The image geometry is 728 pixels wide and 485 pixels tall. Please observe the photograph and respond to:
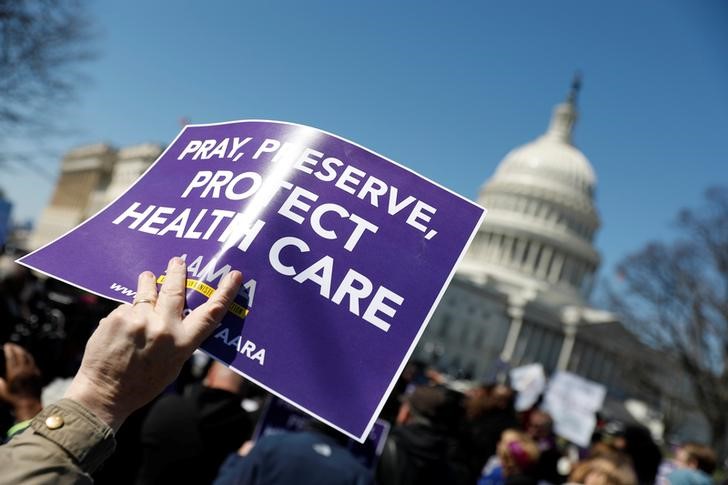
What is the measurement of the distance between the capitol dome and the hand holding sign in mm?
71673

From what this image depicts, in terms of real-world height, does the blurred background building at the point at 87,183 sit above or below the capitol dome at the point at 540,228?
below

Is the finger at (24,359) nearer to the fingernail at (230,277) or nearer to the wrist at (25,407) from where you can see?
the wrist at (25,407)

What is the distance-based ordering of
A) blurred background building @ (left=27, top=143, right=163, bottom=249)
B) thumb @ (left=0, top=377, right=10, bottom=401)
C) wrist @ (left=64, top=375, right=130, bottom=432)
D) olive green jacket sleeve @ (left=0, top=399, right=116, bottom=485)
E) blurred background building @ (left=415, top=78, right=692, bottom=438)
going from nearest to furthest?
olive green jacket sleeve @ (left=0, top=399, right=116, bottom=485) < wrist @ (left=64, top=375, right=130, bottom=432) < thumb @ (left=0, top=377, right=10, bottom=401) < blurred background building @ (left=415, top=78, right=692, bottom=438) < blurred background building @ (left=27, top=143, right=163, bottom=249)

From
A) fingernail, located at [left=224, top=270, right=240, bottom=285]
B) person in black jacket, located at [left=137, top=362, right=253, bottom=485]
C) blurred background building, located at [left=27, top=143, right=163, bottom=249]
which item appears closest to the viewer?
fingernail, located at [left=224, top=270, right=240, bottom=285]

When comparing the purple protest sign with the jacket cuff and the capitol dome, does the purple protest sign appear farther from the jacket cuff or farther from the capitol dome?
the capitol dome

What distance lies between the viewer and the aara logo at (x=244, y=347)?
161cm

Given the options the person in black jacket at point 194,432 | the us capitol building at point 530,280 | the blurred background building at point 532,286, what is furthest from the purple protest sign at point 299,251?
the blurred background building at point 532,286

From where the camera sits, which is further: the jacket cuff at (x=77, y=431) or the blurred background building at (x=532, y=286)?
the blurred background building at (x=532, y=286)

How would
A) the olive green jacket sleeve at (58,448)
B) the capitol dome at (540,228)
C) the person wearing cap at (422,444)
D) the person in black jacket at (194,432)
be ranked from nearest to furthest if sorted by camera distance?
the olive green jacket sleeve at (58,448) < the person in black jacket at (194,432) < the person wearing cap at (422,444) < the capitol dome at (540,228)

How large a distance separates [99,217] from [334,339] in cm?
84

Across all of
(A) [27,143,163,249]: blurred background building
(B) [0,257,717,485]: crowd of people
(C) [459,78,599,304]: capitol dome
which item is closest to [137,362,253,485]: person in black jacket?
(B) [0,257,717,485]: crowd of people

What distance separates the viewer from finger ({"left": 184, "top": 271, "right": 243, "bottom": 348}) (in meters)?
1.47

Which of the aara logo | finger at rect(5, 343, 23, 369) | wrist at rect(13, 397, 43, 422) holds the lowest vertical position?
wrist at rect(13, 397, 43, 422)

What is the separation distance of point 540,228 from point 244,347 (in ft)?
251
